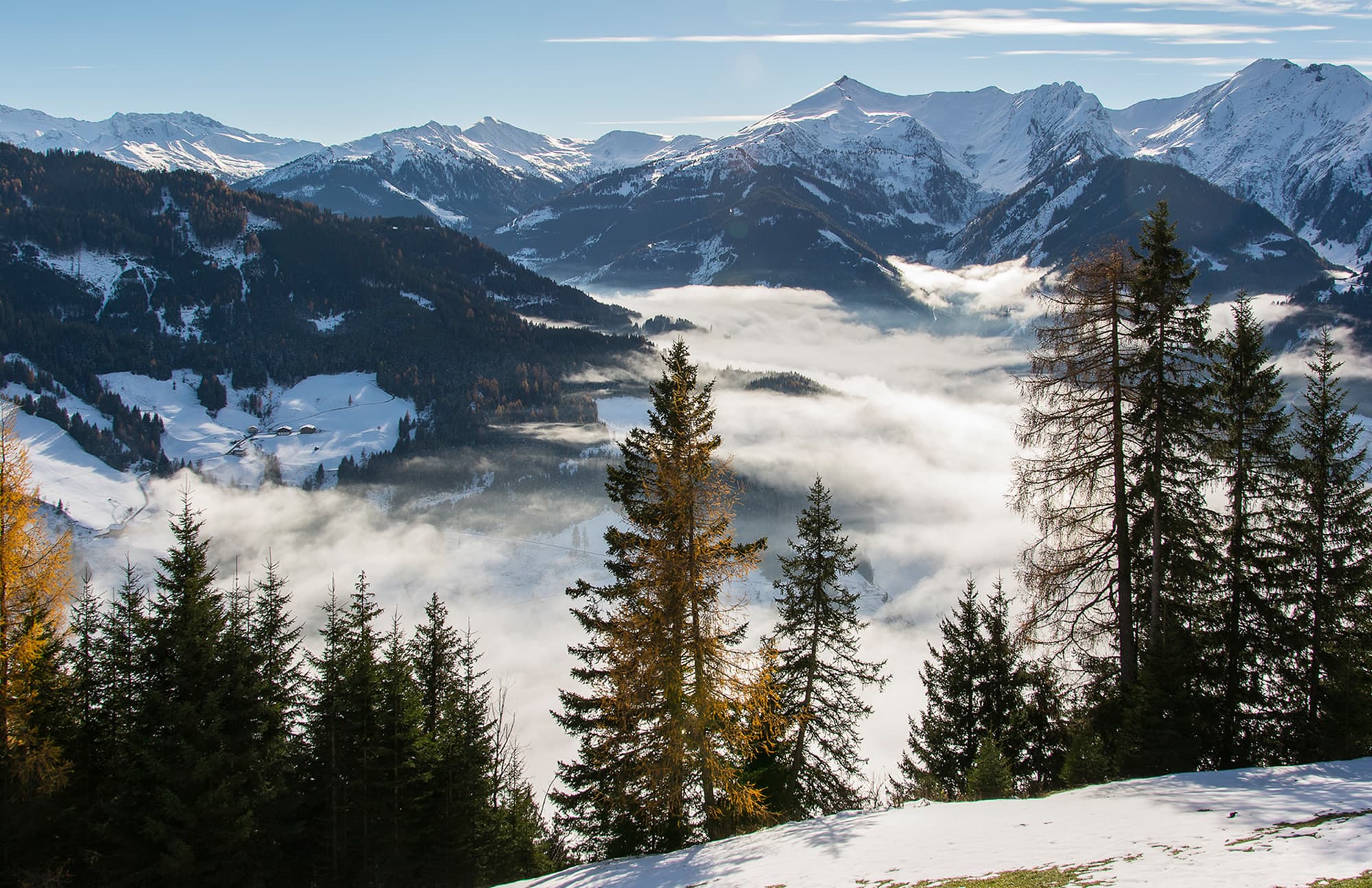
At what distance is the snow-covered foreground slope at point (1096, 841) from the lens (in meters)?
12.3

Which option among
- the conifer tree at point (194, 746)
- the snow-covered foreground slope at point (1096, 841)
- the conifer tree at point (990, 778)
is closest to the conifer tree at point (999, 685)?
the conifer tree at point (990, 778)

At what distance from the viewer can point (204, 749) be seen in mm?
21453

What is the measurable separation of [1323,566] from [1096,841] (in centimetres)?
1438

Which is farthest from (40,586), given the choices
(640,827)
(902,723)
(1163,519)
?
(902,723)

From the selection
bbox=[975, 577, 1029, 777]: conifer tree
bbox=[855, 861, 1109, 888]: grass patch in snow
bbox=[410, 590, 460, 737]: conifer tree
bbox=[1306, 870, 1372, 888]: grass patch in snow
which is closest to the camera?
bbox=[1306, 870, 1372, 888]: grass patch in snow

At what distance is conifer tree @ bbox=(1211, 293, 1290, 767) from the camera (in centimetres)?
2228

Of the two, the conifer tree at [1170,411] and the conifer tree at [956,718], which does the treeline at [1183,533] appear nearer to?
the conifer tree at [1170,411]

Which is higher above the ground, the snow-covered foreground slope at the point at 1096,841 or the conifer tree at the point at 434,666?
the conifer tree at the point at 434,666

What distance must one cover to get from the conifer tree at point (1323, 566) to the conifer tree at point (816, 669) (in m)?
12.8

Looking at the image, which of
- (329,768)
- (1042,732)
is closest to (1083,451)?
(1042,732)

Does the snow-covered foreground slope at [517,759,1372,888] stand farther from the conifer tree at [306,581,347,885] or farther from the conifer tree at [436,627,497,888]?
the conifer tree at [306,581,347,885]

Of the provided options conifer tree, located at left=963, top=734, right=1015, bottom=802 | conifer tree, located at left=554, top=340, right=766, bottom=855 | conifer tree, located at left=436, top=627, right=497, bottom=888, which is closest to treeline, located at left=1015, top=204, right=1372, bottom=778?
conifer tree, located at left=963, top=734, right=1015, bottom=802

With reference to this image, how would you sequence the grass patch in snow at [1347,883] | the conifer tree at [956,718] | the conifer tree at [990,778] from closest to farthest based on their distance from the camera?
the grass patch in snow at [1347,883] < the conifer tree at [990,778] < the conifer tree at [956,718]

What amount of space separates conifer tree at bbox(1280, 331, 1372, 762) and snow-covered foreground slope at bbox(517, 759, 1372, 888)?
4981 millimetres
